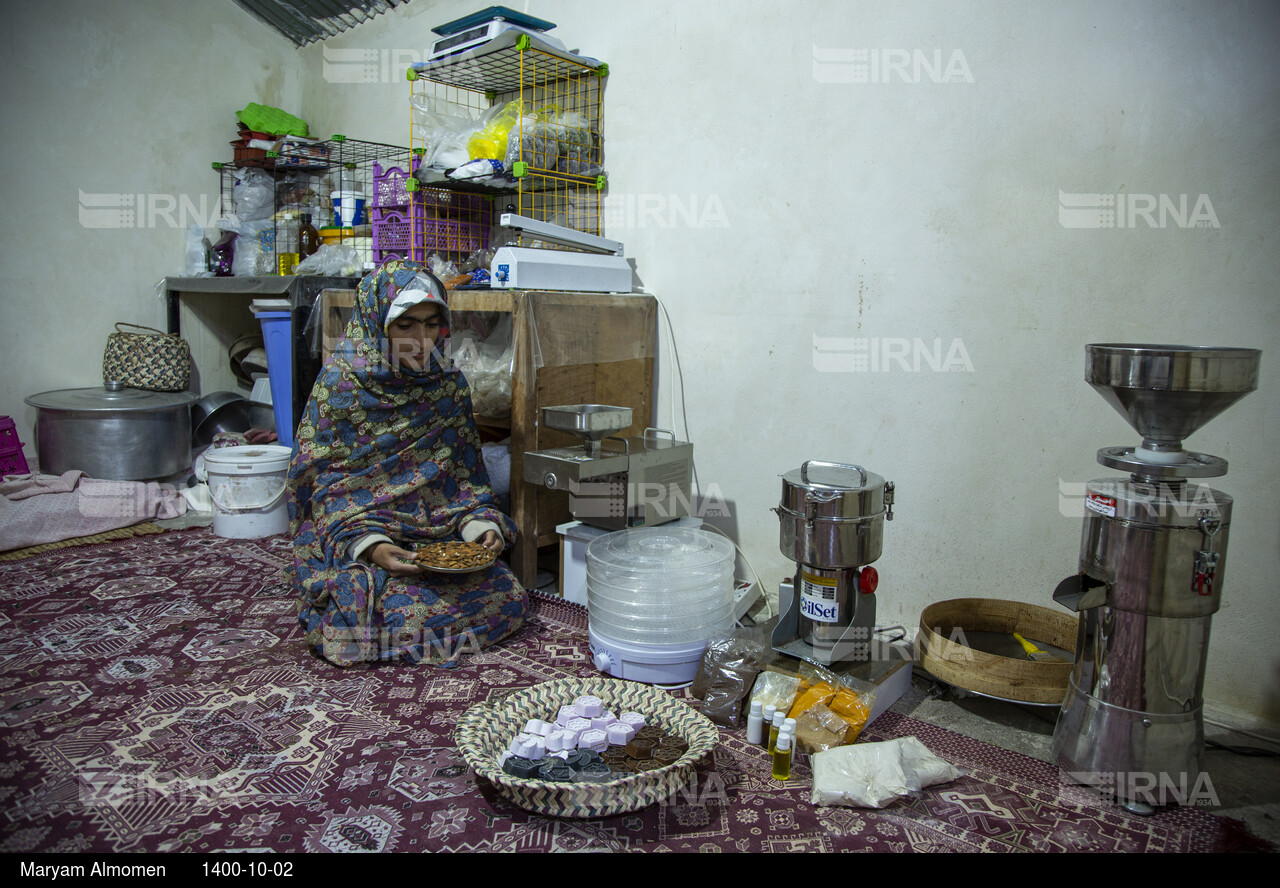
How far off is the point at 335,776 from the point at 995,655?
70.5 inches

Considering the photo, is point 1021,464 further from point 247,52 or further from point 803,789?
point 247,52

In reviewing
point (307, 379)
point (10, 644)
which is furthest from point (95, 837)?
point (307, 379)

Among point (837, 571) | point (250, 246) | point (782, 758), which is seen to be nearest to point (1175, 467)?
point (837, 571)

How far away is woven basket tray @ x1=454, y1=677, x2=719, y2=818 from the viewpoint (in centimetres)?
190

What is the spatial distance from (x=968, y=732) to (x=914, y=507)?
2.76 feet

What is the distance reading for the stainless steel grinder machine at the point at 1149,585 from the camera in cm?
199

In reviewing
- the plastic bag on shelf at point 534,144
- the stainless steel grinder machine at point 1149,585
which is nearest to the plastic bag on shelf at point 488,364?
the plastic bag on shelf at point 534,144

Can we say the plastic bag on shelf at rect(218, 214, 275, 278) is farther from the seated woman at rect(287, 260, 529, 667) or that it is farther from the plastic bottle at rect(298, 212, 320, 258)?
the seated woman at rect(287, 260, 529, 667)

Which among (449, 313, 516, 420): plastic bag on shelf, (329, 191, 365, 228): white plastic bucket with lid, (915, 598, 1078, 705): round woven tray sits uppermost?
(329, 191, 365, 228): white plastic bucket with lid

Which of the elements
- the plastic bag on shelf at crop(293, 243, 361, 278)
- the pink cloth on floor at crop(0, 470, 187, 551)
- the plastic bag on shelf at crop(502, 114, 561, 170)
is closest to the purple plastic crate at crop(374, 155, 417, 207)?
the plastic bag on shelf at crop(293, 243, 361, 278)

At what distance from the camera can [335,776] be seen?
2.11 m

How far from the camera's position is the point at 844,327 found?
314cm

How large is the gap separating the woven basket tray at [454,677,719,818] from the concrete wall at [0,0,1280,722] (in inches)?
45.9

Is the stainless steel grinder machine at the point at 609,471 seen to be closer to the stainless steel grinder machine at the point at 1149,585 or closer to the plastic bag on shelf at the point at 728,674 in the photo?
the plastic bag on shelf at the point at 728,674
